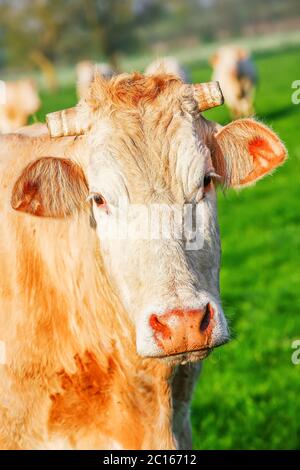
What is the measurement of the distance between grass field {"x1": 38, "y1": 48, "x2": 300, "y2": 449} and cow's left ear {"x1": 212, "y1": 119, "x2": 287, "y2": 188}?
0.57 metres

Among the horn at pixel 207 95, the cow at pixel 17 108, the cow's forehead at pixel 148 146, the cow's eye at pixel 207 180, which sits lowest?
the cow's eye at pixel 207 180

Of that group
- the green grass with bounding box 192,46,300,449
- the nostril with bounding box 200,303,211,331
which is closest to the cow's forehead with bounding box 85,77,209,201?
the nostril with bounding box 200,303,211,331

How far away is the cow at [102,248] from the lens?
12.9 feet

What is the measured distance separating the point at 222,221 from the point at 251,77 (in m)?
17.5

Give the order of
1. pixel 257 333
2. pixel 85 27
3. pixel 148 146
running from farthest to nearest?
1. pixel 85 27
2. pixel 257 333
3. pixel 148 146

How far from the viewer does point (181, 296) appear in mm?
3566

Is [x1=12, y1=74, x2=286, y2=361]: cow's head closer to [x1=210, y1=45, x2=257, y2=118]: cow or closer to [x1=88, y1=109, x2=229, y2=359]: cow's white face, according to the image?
[x1=88, y1=109, x2=229, y2=359]: cow's white face

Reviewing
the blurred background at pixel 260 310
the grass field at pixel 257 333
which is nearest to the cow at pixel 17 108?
the blurred background at pixel 260 310

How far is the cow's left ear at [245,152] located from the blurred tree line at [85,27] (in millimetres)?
63286

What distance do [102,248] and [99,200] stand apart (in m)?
0.25

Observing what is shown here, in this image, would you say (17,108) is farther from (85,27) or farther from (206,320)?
(85,27)

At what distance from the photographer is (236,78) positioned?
28922 millimetres

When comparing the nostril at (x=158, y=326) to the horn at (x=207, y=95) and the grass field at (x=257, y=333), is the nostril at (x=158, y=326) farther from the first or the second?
the horn at (x=207, y=95)

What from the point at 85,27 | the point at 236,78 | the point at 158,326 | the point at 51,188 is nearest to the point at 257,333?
the point at 51,188
